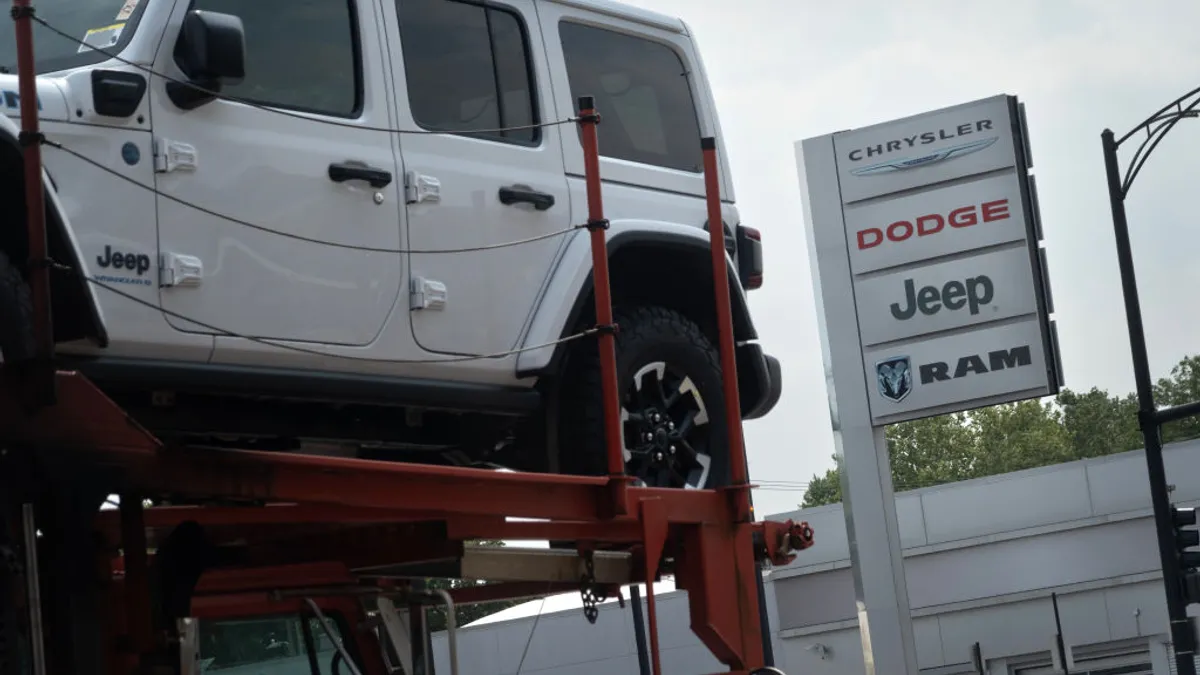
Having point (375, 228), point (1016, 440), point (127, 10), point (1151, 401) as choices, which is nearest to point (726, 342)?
point (375, 228)

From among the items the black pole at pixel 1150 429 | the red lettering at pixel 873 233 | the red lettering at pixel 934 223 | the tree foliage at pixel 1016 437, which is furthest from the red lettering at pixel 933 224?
the tree foliage at pixel 1016 437

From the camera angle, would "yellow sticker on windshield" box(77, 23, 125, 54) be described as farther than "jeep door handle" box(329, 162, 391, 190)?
No

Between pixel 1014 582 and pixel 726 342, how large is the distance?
20.4 metres

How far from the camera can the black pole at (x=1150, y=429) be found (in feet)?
50.6

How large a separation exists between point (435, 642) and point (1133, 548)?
65.2ft

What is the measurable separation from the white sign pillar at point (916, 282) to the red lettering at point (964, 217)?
0.01 meters

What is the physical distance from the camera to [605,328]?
502 centimetres

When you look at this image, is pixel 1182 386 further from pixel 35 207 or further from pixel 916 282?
pixel 35 207

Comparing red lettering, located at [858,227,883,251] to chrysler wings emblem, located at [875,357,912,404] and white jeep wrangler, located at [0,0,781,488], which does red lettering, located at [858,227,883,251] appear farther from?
white jeep wrangler, located at [0,0,781,488]

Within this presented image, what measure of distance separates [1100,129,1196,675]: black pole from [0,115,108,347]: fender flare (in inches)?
504

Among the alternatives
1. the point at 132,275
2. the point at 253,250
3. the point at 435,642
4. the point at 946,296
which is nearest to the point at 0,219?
the point at 132,275

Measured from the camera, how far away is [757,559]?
18.9 ft

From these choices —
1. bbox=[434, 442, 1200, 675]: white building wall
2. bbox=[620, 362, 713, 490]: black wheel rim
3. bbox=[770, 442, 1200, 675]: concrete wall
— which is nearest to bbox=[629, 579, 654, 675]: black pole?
bbox=[620, 362, 713, 490]: black wheel rim

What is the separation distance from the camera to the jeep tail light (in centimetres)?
690
